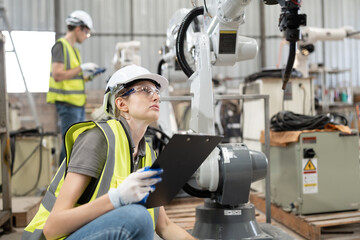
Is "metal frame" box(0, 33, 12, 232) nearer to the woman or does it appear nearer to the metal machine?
the metal machine

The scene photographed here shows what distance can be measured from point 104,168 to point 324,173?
2.04 m

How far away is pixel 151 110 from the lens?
1453 mm

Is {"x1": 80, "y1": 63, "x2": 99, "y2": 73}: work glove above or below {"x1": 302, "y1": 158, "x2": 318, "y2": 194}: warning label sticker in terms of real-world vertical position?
above

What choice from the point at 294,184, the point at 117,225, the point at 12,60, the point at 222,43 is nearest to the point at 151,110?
the point at 117,225

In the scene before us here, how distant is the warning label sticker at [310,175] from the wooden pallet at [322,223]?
0.20 meters

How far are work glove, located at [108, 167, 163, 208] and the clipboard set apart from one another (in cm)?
4

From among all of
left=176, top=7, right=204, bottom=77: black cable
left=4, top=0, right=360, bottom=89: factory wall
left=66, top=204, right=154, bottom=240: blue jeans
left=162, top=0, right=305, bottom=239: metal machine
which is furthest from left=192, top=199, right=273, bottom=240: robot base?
left=4, top=0, right=360, bottom=89: factory wall

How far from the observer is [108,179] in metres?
1.25

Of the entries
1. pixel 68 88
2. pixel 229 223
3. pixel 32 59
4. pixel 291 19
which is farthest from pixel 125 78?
pixel 32 59

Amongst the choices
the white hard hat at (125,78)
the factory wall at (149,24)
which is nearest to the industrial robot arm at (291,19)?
the white hard hat at (125,78)

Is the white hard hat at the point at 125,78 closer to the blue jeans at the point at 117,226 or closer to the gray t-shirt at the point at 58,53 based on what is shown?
the blue jeans at the point at 117,226

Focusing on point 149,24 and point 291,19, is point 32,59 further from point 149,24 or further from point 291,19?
point 291,19

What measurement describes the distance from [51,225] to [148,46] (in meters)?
7.79

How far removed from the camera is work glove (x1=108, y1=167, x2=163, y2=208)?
3.73 feet
